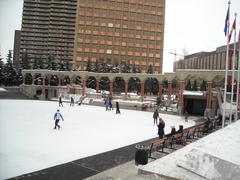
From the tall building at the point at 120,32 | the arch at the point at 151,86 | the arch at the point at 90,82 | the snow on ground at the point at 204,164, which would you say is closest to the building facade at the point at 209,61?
the tall building at the point at 120,32

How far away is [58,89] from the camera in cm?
5138

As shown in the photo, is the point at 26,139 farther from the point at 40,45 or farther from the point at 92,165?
the point at 40,45

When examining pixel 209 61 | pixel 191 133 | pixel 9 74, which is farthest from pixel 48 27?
pixel 191 133

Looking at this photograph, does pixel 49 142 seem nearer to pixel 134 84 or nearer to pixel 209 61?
pixel 134 84

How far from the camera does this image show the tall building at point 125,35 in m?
→ 96.7

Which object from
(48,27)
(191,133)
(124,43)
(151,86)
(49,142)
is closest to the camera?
(49,142)

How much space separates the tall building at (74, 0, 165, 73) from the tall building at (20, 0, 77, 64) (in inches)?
734

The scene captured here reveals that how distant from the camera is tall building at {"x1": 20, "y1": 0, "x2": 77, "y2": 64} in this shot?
113m

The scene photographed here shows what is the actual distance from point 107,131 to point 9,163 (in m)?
8.13

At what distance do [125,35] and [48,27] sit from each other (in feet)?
122

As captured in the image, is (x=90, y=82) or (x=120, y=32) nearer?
(x=90, y=82)

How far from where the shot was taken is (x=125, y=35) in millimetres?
99000

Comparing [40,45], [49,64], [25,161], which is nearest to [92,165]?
[25,161]

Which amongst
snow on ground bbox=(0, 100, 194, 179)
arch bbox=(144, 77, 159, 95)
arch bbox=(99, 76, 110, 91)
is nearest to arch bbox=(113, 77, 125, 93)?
arch bbox=(99, 76, 110, 91)
